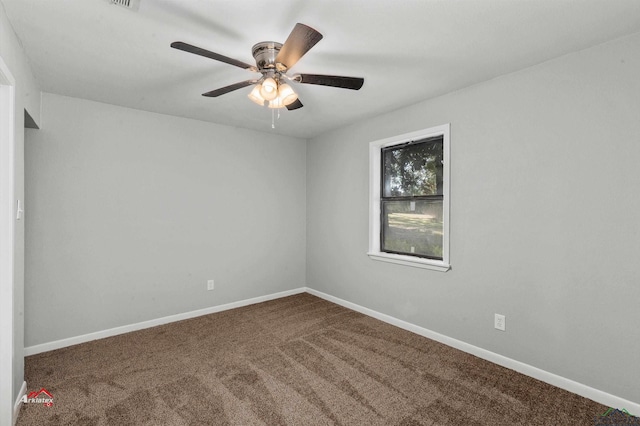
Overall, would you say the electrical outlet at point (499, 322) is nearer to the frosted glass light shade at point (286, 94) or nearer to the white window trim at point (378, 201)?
the white window trim at point (378, 201)

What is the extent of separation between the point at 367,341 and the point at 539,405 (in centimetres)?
145

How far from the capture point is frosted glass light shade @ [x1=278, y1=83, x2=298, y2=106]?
221 cm

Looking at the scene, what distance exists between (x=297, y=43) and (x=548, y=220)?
88.9 inches

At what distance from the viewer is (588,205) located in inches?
89.5

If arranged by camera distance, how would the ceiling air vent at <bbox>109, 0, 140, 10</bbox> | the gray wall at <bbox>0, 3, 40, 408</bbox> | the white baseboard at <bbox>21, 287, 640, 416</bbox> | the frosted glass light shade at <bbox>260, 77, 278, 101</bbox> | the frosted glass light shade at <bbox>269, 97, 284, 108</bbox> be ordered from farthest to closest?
the frosted glass light shade at <bbox>269, 97, 284, 108</bbox>, the white baseboard at <bbox>21, 287, 640, 416</bbox>, the frosted glass light shade at <bbox>260, 77, 278, 101</bbox>, the gray wall at <bbox>0, 3, 40, 408</bbox>, the ceiling air vent at <bbox>109, 0, 140, 10</bbox>

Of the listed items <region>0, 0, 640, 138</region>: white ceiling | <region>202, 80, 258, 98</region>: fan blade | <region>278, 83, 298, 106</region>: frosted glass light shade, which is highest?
<region>0, 0, 640, 138</region>: white ceiling

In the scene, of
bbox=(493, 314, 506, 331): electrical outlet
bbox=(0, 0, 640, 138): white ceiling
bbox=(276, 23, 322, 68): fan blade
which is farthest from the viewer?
bbox=(493, 314, 506, 331): electrical outlet

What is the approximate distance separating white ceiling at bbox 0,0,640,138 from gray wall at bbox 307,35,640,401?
0.26m

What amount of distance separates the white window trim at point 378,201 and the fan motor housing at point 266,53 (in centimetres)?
185

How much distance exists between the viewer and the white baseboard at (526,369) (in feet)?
7.06

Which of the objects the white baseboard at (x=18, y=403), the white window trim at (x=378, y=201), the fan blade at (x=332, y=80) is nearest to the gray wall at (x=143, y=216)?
the white baseboard at (x=18, y=403)

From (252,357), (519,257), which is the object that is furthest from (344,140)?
(252,357)

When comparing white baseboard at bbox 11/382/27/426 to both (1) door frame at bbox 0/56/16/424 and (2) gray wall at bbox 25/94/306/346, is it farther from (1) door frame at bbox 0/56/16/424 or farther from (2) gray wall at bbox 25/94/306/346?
(2) gray wall at bbox 25/94/306/346

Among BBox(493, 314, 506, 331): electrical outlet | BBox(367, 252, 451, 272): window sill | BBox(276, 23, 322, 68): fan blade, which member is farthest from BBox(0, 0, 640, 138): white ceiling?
BBox(493, 314, 506, 331): electrical outlet
